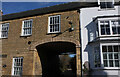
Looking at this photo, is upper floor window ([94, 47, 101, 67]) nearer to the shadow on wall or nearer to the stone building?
the shadow on wall

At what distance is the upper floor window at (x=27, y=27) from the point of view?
470 inches

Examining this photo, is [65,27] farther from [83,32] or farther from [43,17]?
[43,17]

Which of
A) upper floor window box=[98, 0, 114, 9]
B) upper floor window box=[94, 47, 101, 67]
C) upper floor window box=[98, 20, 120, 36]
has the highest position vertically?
upper floor window box=[98, 0, 114, 9]

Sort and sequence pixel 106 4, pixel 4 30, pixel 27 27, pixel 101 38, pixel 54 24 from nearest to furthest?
pixel 101 38 < pixel 106 4 < pixel 54 24 < pixel 27 27 < pixel 4 30

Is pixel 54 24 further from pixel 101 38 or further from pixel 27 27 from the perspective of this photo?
pixel 101 38

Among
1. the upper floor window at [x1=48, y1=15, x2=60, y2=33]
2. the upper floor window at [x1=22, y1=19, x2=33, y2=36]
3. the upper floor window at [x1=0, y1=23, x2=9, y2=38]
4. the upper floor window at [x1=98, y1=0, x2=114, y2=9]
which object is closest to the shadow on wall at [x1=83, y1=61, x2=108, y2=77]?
the upper floor window at [x1=48, y1=15, x2=60, y2=33]

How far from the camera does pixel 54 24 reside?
1107 centimetres

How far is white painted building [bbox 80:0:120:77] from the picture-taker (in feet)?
28.5

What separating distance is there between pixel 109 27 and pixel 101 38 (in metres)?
1.16

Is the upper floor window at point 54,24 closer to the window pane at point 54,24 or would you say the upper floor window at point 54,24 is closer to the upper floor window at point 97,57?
the window pane at point 54,24

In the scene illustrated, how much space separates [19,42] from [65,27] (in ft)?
16.3

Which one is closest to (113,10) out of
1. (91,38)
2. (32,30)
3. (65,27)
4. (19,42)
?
(91,38)

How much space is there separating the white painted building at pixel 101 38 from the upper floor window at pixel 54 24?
2249mm

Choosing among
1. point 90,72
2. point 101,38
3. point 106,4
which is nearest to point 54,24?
point 101,38
